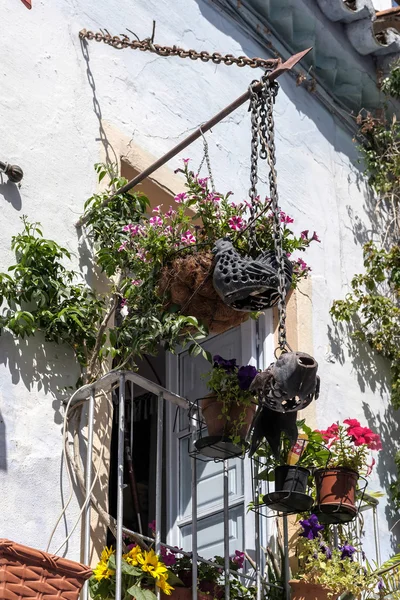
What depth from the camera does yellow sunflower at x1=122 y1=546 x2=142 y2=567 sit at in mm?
4684

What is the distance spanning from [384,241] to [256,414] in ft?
10.7

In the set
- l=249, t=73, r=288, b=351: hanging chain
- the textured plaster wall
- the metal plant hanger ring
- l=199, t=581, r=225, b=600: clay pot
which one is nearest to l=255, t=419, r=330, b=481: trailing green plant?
l=199, t=581, r=225, b=600: clay pot

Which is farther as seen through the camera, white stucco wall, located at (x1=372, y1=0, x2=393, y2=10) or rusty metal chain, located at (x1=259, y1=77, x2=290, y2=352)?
white stucco wall, located at (x1=372, y1=0, x2=393, y2=10)

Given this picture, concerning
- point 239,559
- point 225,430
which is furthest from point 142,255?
point 239,559

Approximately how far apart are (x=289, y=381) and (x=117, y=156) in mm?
1951

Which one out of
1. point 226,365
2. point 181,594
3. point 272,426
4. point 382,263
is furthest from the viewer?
point 382,263

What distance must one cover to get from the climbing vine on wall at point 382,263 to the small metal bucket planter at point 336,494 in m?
1.65

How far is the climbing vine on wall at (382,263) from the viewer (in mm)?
7180

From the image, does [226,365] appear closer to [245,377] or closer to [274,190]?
[245,377]

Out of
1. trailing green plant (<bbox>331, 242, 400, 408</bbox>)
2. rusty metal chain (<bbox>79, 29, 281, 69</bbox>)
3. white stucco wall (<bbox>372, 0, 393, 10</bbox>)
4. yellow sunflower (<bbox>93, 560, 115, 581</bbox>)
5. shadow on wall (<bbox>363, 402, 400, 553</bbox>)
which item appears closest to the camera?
yellow sunflower (<bbox>93, 560, 115, 581</bbox>)

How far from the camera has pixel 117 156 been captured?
5879mm

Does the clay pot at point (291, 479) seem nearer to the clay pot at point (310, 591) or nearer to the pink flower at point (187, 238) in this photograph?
the clay pot at point (310, 591)

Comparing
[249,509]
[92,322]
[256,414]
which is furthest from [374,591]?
[92,322]

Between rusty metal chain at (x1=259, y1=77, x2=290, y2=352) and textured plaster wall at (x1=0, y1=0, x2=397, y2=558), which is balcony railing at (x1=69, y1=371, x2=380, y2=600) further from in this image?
rusty metal chain at (x1=259, y1=77, x2=290, y2=352)
